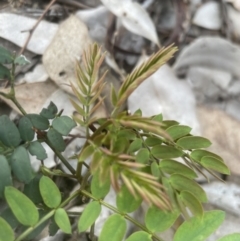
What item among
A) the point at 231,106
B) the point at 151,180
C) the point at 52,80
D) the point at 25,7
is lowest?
the point at 231,106

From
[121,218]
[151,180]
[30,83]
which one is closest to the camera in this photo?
[151,180]

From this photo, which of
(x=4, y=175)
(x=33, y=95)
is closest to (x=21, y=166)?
(x=4, y=175)

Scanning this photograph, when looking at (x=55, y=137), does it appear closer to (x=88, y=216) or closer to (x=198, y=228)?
(x=88, y=216)

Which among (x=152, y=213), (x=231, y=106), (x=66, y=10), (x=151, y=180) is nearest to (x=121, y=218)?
(x=152, y=213)

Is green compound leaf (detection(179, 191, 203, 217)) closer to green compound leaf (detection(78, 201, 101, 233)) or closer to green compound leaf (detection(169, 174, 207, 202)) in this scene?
green compound leaf (detection(169, 174, 207, 202))

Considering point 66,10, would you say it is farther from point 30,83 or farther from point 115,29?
point 30,83

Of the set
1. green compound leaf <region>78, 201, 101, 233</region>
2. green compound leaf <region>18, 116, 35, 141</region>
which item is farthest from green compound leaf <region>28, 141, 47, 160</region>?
green compound leaf <region>78, 201, 101, 233</region>
